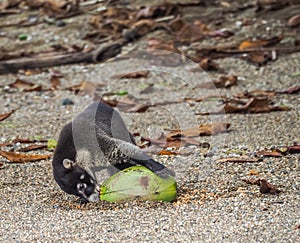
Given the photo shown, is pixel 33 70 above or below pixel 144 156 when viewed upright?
below

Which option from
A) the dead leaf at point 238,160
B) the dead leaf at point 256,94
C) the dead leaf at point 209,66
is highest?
the dead leaf at point 238,160

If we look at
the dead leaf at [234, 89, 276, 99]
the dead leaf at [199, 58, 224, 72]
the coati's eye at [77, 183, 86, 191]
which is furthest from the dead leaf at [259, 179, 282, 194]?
the dead leaf at [199, 58, 224, 72]

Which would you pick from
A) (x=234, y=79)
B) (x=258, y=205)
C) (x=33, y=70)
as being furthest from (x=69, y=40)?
(x=258, y=205)

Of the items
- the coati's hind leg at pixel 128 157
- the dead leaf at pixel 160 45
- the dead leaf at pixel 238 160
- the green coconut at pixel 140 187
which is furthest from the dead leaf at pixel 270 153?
the dead leaf at pixel 160 45

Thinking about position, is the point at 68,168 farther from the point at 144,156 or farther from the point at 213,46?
the point at 213,46

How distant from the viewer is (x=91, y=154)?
4512 millimetres

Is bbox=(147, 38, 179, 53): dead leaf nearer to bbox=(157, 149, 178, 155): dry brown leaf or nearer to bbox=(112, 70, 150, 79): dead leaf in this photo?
bbox=(112, 70, 150, 79): dead leaf

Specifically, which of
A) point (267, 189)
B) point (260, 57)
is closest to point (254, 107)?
point (260, 57)

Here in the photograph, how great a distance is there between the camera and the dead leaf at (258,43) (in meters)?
7.53

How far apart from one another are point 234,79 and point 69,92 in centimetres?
152

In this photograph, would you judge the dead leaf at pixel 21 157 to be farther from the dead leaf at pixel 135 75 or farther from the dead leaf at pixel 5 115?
the dead leaf at pixel 135 75

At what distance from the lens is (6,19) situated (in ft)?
29.6

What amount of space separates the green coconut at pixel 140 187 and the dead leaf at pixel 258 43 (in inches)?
146

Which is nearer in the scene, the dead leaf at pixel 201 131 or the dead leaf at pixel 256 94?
the dead leaf at pixel 201 131
